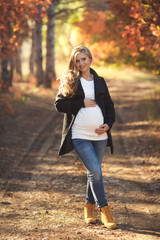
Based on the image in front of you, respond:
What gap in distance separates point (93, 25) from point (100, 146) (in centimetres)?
2300

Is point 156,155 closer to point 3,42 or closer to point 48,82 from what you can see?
point 3,42

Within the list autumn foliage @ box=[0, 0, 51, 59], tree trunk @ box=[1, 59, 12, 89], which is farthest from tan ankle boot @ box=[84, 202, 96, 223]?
tree trunk @ box=[1, 59, 12, 89]

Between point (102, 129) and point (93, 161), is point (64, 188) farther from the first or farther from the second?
point (102, 129)

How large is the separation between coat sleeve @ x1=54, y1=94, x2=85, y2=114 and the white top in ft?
0.26

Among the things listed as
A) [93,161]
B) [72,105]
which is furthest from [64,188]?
[72,105]

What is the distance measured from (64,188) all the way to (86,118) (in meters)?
2.14

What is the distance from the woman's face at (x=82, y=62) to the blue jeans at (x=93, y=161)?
971 millimetres

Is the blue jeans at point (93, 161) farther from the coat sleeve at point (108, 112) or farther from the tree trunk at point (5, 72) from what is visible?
the tree trunk at point (5, 72)

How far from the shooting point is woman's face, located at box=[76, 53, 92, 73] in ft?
15.0

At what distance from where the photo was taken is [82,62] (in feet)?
15.1

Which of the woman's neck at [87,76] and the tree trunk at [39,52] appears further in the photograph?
the tree trunk at [39,52]

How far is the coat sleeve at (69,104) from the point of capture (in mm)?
4555

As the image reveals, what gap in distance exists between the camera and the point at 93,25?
26344 millimetres

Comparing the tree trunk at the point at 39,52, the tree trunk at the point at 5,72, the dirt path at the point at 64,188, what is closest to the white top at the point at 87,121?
the dirt path at the point at 64,188
